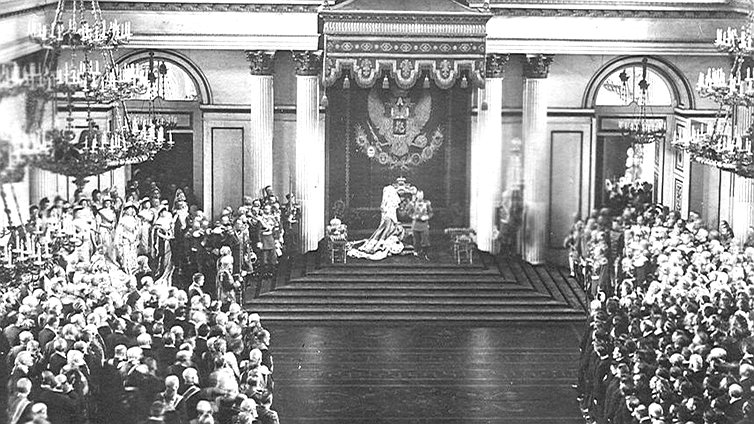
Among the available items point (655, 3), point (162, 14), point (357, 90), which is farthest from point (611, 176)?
point (162, 14)

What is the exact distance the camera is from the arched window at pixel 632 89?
72.8ft

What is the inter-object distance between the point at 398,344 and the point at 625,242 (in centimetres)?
361

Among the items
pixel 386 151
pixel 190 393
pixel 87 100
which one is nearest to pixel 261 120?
pixel 386 151

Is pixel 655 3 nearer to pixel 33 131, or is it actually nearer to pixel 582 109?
pixel 582 109

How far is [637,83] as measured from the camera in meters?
22.4

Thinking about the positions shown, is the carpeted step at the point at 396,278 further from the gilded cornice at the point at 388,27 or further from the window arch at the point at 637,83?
the gilded cornice at the point at 388,27

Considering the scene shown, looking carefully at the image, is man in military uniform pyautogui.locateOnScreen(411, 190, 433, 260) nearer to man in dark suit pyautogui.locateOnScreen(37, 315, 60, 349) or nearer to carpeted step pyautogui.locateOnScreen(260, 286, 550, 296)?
carpeted step pyautogui.locateOnScreen(260, 286, 550, 296)

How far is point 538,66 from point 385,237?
3788 mm

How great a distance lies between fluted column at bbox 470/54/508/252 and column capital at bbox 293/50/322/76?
2.71m

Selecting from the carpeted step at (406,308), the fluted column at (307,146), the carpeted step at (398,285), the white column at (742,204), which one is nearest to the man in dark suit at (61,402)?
the carpeted step at (406,308)

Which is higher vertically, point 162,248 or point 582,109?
point 582,109

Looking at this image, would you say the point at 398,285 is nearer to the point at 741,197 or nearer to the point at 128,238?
the point at 128,238

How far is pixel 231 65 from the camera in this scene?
22469 millimetres

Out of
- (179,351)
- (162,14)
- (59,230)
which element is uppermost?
(162,14)
